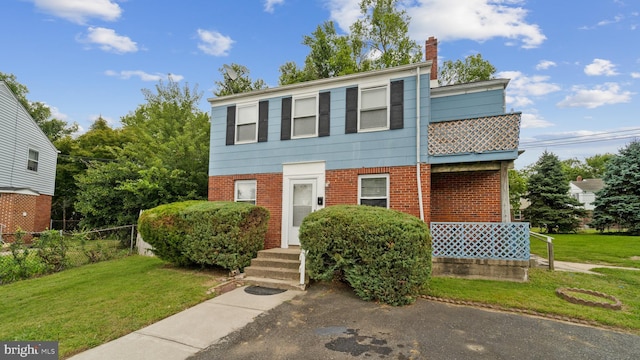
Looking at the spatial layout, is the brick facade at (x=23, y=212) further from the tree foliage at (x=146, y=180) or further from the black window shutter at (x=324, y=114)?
the black window shutter at (x=324, y=114)

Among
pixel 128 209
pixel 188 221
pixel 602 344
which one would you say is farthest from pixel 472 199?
pixel 128 209

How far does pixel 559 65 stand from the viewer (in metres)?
15.0

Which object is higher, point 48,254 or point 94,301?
point 48,254

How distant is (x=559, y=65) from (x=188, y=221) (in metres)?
18.1

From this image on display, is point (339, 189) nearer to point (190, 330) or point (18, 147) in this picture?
point (190, 330)

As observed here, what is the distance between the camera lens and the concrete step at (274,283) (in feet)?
20.7

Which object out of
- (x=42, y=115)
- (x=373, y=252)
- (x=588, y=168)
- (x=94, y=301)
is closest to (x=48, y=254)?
(x=94, y=301)

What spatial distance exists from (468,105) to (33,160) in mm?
23563

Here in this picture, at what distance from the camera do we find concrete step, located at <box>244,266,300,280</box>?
6.74 metres

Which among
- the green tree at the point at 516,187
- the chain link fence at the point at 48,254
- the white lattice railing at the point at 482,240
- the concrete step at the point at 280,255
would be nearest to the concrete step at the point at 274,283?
the concrete step at the point at 280,255

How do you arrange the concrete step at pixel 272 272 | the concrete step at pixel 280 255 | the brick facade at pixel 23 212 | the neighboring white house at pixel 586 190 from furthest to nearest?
1. the neighboring white house at pixel 586 190
2. the brick facade at pixel 23 212
3. the concrete step at pixel 280 255
4. the concrete step at pixel 272 272

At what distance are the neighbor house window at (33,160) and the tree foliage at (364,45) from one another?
1621 centimetres

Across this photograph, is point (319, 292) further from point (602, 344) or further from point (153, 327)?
point (602, 344)

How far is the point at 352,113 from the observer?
8.90 m
